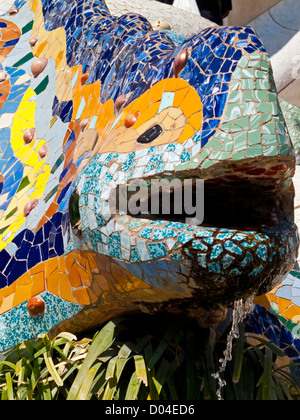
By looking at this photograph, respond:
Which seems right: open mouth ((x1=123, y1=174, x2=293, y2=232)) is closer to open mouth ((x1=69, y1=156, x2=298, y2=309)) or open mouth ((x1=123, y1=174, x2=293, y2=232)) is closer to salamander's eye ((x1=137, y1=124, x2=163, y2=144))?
open mouth ((x1=69, y1=156, x2=298, y2=309))

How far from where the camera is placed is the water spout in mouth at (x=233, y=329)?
7.25 ft

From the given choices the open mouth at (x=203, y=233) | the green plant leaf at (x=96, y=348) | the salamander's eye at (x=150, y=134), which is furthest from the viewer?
the green plant leaf at (x=96, y=348)

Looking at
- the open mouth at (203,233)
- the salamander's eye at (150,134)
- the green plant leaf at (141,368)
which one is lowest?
the green plant leaf at (141,368)

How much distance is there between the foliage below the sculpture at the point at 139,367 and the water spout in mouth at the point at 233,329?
3 cm

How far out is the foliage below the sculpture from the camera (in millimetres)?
2320

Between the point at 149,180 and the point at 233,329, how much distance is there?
0.49 meters

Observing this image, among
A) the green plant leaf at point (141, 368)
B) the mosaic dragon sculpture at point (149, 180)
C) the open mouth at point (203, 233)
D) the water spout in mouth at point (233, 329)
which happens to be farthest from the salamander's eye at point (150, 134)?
the green plant leaf at point (141, 368)

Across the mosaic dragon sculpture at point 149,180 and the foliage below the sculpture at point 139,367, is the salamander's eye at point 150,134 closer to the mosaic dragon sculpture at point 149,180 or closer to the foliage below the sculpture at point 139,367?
the mosaic dragon sculpture at point 149,180

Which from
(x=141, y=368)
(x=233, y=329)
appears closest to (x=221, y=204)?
(x=233, y=329)

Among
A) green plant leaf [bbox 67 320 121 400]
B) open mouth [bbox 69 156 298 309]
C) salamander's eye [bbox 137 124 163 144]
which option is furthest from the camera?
green plant leaf [bbox 67 320 121 400]

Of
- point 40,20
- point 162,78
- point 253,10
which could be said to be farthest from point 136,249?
point 253,10

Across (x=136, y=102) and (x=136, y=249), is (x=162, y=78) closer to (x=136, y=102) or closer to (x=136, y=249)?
(x=136, y=102)

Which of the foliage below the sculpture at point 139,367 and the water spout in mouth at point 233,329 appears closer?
the water spout in mouth at point 233,329

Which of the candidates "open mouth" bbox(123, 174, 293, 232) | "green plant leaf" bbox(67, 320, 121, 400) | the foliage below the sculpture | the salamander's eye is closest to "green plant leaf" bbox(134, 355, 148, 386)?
the foliage below the sculpture
